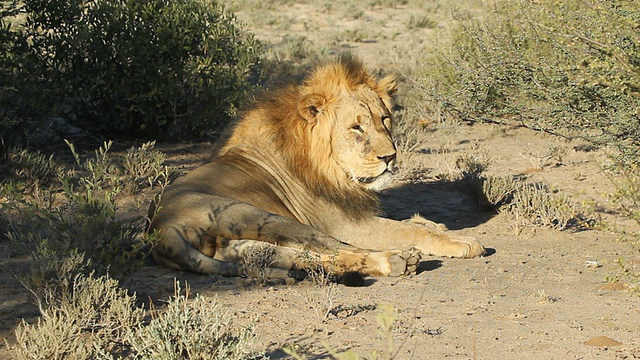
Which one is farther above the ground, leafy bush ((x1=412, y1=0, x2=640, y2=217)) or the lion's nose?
leafy bush ((x1=412, y1=0, x2=640, y2=217))

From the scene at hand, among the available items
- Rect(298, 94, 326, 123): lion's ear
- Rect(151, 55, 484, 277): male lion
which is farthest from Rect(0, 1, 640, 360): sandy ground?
Rect(298, 94, 326, 123): lion's ear

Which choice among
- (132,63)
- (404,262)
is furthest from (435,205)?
(132,63)

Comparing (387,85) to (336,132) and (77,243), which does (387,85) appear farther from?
(77,243)

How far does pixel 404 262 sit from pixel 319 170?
51.1 inches

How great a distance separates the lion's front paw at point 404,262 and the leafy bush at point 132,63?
5.02 metres

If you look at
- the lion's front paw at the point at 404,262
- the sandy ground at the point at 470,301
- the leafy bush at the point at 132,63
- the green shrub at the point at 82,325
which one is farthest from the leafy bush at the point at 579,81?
the green shrub at the point at 82,325

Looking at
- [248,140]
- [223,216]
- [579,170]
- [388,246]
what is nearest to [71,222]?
[223,216]

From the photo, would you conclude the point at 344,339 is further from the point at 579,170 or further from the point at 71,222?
the point at 579,170

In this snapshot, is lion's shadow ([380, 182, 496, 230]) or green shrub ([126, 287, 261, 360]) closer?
green shrub ([126, 287, 261, 360])

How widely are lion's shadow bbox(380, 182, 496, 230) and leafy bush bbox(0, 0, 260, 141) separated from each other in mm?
2531

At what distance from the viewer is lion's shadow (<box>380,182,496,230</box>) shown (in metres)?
8.94

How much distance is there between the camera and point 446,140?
11.9 meters

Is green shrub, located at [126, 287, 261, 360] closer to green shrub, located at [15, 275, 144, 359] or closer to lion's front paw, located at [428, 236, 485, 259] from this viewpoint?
green shrub, located at [15, 275, 144, 359]

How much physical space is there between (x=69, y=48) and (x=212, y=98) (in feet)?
5.98
